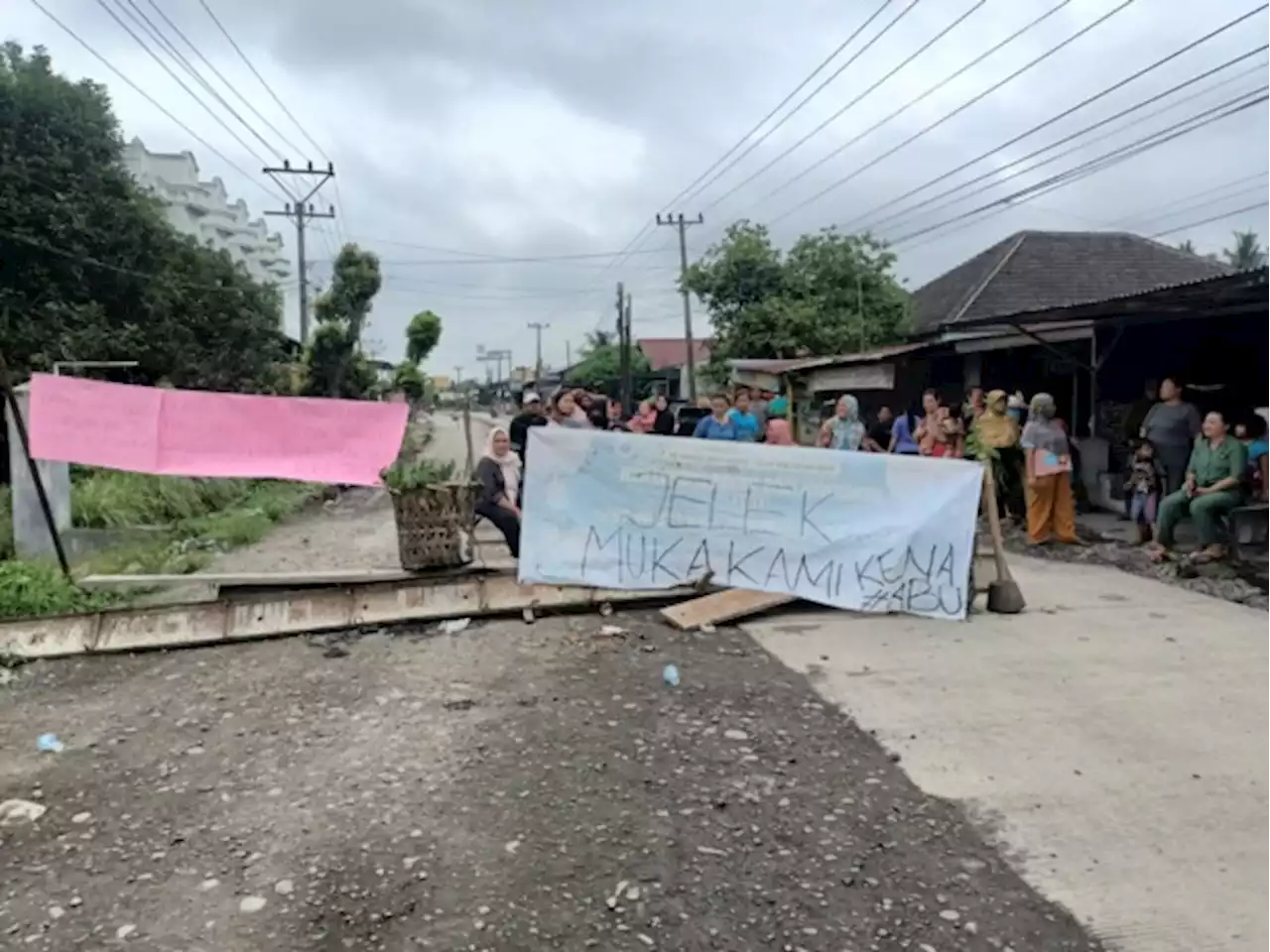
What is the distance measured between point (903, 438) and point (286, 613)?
789 cm

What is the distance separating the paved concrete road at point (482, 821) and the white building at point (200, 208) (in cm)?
3561

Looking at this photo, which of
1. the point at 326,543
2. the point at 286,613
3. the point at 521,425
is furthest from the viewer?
the point at 326,543

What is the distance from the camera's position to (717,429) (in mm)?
9688

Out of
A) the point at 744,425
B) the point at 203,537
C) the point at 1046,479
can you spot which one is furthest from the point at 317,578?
the point at 1046,479

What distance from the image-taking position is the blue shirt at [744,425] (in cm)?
963

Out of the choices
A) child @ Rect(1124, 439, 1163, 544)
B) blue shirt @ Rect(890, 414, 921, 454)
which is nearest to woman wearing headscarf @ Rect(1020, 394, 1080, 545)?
child @ Rect(1124, 439, 1163, 544)

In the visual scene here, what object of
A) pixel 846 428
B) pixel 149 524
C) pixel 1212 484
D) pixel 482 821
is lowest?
pixel 482 821

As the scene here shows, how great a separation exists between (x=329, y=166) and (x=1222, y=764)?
36.9m

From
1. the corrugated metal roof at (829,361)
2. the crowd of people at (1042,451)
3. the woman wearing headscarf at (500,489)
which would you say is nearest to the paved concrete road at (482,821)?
the woman wearing headscarf at (500,489)

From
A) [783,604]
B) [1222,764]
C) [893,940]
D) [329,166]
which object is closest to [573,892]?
[893,940]

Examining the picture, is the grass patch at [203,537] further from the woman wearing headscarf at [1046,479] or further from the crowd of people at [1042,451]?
the woman wearing headscarf at [1046,479]

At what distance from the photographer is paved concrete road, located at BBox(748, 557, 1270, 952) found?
315cm

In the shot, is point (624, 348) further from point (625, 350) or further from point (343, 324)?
point (343, 324)

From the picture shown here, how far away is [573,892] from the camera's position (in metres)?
3.17
